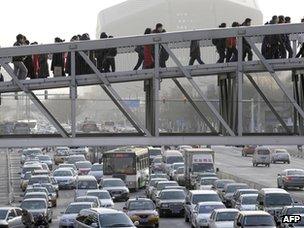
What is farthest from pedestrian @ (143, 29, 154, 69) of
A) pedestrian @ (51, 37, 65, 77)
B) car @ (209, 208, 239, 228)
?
car @ (209, 208, 239, 228)

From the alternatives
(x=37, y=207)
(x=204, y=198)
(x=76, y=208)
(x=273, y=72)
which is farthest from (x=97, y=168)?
(x=273, y=72)

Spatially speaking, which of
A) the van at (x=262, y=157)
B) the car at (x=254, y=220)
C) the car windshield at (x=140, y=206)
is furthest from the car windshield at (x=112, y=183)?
the van at (x=262, y=157)

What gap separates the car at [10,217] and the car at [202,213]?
7066 millimetres

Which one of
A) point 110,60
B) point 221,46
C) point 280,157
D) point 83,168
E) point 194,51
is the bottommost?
point 83,168

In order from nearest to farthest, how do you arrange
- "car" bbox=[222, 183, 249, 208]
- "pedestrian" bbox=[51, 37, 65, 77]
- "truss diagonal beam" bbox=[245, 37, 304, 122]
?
"truss diagonal beam" bbox=[245, 37, 304, 122], "pedestrian" bbox=[51, 37, 65, 77], "car" bbox=[222, 183, 249, 208]

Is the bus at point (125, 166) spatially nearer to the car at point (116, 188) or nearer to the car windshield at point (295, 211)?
the car at point (116, 188)

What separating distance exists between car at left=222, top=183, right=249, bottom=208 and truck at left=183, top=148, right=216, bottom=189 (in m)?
→ 13.7

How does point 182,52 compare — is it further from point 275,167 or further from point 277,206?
point 275,167

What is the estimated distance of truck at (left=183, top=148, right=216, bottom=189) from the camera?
73950 millimetres

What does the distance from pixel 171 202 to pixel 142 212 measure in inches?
266

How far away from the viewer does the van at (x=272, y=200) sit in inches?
1875

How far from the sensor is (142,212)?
163 ft

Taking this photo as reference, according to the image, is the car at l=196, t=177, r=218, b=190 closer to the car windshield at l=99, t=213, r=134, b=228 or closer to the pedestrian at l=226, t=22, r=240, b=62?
the car windshield at l=99, t=213, r=134, b=228

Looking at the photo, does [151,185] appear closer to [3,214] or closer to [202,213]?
[202,213]
